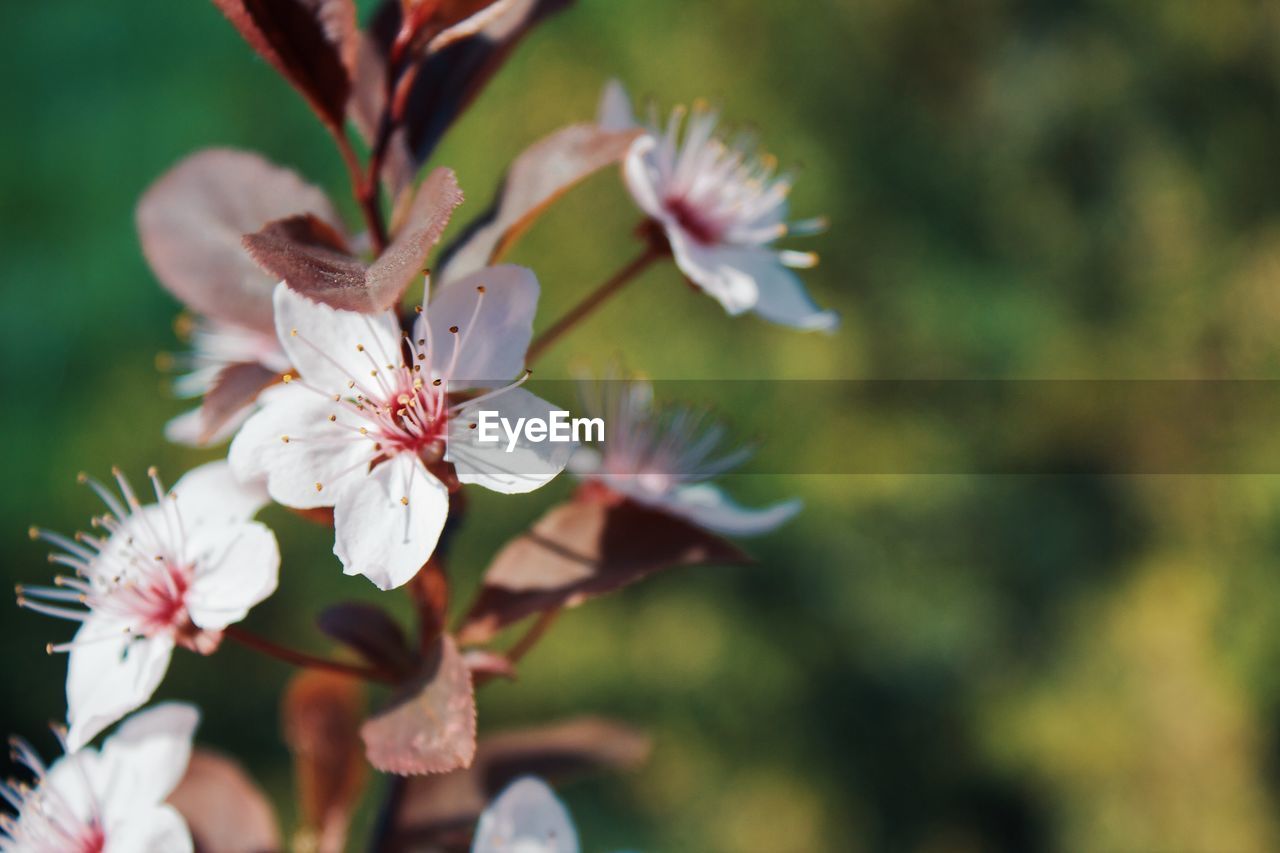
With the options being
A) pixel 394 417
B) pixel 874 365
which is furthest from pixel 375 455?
pixel 874 365

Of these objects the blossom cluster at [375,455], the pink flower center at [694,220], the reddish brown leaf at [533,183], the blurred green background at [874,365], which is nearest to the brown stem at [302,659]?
the blossom cluster at [375,455]

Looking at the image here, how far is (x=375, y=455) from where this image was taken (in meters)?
0.58

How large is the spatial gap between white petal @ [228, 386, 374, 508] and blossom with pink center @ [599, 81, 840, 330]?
0.69ft

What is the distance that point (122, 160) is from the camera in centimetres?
259

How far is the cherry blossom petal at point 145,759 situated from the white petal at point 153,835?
11 mm

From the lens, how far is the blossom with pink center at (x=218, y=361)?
61 cm

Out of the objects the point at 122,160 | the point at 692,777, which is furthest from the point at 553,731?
the point at 122,160

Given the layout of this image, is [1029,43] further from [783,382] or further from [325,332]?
[325,332]

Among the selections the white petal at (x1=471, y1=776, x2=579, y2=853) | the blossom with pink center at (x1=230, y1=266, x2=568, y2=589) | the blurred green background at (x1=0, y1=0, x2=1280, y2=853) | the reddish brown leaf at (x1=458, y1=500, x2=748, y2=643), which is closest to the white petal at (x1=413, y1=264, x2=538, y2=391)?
the blossom with pink center at (x1=230, y1=266, x2=568, y2=589)

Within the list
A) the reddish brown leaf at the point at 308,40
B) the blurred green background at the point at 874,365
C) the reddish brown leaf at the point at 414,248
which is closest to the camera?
the reddish brown leaf at the point at 414,248

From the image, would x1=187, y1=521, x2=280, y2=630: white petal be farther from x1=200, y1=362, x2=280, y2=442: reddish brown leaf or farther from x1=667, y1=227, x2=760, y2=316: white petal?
x1=667, y1=227, x2=760, y2=316: white petal

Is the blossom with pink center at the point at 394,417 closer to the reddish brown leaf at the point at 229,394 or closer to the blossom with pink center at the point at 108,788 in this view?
the reddish brown leaf at the point at 229,394

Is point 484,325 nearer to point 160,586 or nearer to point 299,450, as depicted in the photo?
point 299,450

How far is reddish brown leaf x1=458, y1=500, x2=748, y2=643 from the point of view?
0.63m
